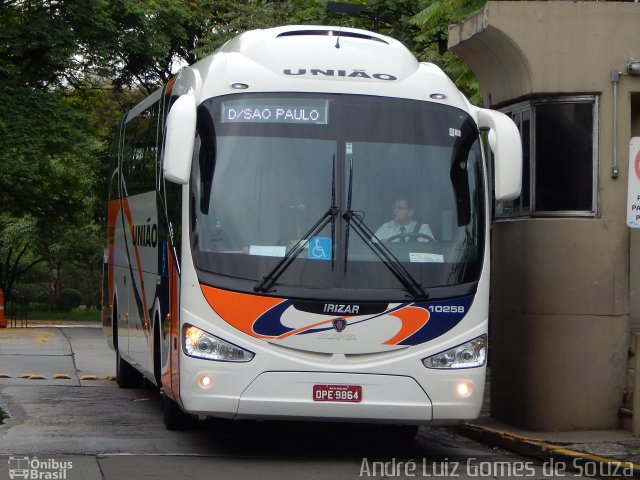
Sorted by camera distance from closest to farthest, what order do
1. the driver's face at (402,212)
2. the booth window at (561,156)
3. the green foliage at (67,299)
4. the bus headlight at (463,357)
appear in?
1. the bus headlight at (463,357)
2. the driver's face at (402,212)
3. the booth window at (561,156)
4. the green foliage at (67,299)

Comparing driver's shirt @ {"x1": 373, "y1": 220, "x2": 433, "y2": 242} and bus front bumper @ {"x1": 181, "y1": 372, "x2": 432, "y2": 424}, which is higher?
driver's shirt @ {"x1": 373, "y1": 220, "x2": 433, "y2": 242}

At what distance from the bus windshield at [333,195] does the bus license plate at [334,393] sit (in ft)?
2.40

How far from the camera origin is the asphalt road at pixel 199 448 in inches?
376

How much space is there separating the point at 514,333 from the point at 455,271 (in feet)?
8.95

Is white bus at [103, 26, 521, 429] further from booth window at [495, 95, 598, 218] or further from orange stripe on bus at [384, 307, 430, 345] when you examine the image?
booth window at [495, 95, 598, 218]

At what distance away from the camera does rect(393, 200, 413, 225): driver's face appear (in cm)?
998

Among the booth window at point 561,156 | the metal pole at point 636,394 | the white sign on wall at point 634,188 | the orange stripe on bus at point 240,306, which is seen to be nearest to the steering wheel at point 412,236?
the orange stripe on bus at point 240,306

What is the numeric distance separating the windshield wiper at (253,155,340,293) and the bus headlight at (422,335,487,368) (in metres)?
1.14

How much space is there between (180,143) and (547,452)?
4.14 m

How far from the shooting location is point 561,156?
12.2m

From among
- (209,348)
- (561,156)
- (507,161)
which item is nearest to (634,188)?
(507,161)

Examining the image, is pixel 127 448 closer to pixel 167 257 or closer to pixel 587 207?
pixel 167 257

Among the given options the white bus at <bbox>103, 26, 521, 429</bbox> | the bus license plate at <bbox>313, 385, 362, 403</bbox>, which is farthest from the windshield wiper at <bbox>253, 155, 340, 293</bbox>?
the bus license plate at <bbox>313, 385, 362, 403</bbox>

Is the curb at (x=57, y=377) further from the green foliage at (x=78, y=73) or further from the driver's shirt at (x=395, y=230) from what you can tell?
the driver's shirt at (x=395, y=230)
